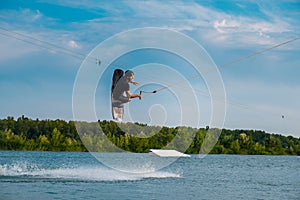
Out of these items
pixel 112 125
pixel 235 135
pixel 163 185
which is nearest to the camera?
pixel 163 185

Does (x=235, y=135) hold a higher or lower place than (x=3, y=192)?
higher

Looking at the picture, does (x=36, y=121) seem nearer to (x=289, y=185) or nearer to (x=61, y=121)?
(x=61, y=121)

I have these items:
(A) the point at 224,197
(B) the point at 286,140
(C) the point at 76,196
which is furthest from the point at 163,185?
(B) the point at 286,140

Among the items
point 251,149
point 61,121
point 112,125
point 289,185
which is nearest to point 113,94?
point 289,185

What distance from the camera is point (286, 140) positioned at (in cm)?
9875

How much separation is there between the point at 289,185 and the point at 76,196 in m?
14.7

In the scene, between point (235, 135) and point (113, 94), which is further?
point (235, 135)

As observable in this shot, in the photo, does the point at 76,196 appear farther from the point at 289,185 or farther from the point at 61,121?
the point at 61,121

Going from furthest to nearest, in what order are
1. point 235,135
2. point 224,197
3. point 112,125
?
point 235,135 < point 112,125 < point 224,197

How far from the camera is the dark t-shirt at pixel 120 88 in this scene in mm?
12234

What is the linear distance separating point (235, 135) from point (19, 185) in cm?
6567

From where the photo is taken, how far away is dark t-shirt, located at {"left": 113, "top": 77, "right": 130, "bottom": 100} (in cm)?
1223

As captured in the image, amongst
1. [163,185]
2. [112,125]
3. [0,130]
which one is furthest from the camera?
[0,130]

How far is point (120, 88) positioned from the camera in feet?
40.3
